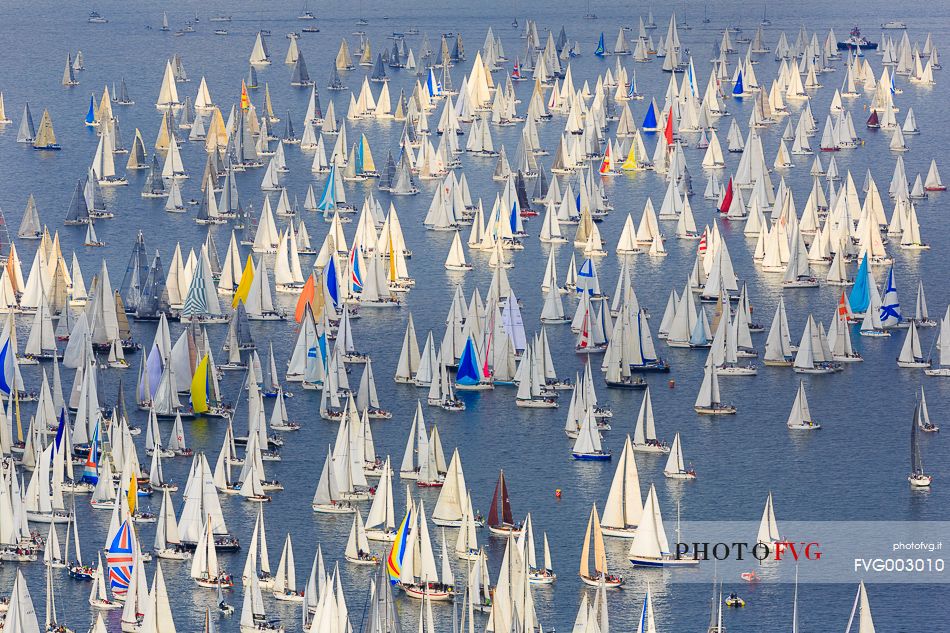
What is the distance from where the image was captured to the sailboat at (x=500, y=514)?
369ft

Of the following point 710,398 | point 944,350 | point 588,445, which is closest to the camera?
point 588,445

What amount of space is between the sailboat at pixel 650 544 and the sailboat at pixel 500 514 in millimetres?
6046

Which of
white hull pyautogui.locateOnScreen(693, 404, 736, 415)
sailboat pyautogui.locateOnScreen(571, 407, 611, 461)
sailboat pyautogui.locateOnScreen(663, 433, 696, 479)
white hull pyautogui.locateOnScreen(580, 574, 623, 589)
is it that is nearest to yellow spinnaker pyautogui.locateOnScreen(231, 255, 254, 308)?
white hull pyautogui.locateOnScreen(693, 404, 736, 415)

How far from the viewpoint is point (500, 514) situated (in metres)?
113

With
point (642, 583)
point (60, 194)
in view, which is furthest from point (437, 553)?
point (60, 194)

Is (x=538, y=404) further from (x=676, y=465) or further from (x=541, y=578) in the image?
(x=541, y=578)

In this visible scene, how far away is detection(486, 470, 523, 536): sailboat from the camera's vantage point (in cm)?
11238

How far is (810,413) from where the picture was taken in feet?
440

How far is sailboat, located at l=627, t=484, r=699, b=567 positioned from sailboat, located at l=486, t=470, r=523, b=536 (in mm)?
6046

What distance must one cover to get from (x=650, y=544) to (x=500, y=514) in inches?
299

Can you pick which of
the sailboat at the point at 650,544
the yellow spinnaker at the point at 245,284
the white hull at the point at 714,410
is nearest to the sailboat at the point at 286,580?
the sailboat at the point at 650,544

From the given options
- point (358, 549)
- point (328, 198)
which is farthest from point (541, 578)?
point (328, 198)

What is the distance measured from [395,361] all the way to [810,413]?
23.2 metres

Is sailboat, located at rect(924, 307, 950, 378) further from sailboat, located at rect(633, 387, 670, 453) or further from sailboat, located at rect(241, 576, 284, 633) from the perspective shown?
sailboat, located at rect(241, 576, 284, 633)
